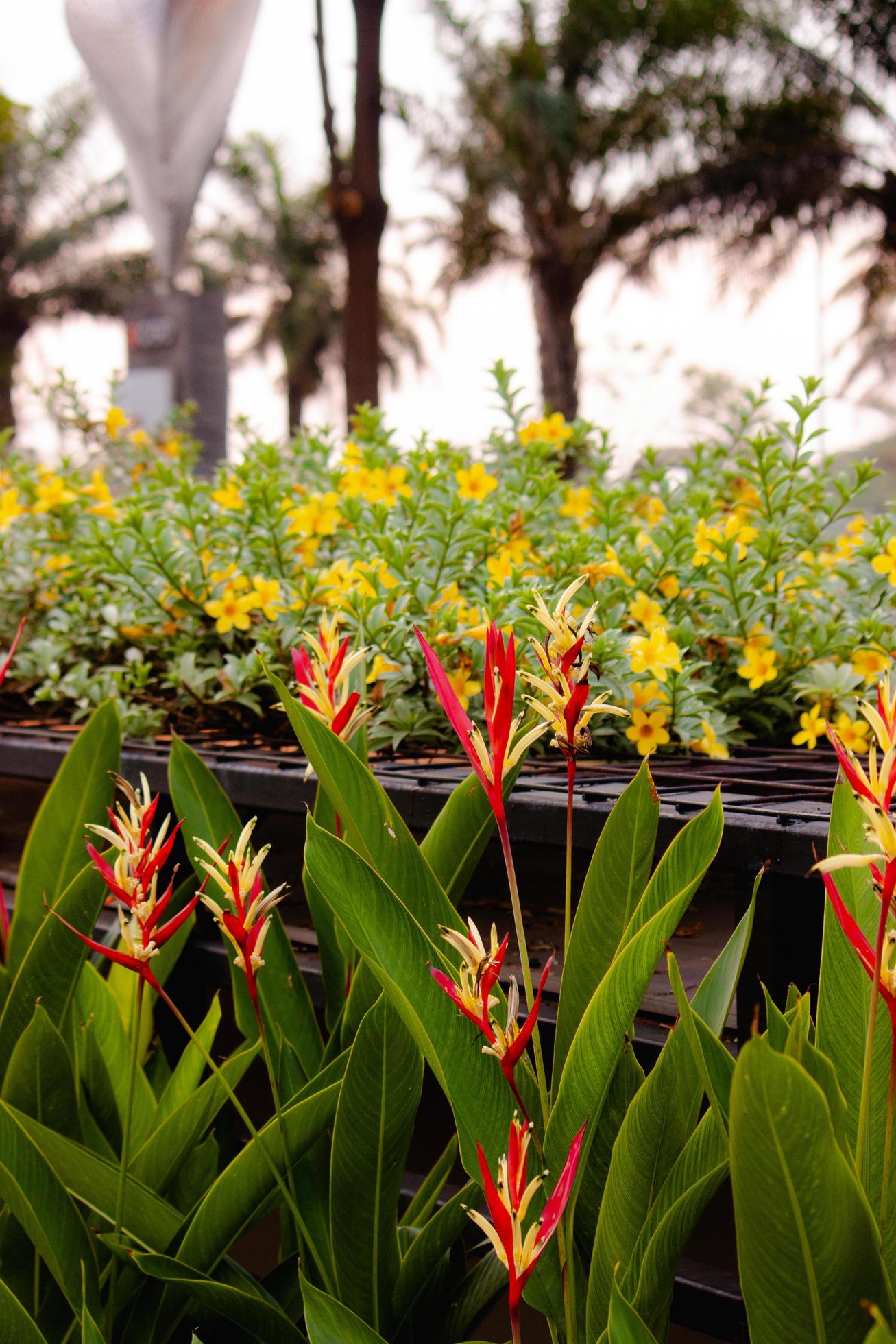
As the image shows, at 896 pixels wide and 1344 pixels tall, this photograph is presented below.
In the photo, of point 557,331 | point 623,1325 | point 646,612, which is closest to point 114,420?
point 646,612

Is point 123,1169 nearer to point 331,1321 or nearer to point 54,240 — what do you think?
point 331,1321

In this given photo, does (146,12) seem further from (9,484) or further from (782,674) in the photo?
(782,674)

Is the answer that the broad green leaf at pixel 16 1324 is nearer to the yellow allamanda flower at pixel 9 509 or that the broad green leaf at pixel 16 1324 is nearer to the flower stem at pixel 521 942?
the flower stem at pixel 521 942

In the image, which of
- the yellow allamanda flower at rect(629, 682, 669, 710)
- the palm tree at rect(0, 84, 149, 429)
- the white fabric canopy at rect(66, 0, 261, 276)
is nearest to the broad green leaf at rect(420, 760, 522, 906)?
the yellow allamanda flower at rect(629, 682, 669, 710)

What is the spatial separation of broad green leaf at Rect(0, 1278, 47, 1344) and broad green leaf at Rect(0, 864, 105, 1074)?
0.32 m

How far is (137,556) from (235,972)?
3.98 ft

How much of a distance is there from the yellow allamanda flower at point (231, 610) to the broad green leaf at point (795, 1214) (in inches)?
65.3

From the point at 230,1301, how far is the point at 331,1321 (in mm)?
179

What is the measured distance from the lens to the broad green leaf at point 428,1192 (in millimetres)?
1370

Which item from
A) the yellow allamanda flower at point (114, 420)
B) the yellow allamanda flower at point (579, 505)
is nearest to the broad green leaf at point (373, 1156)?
the yellow allamanda flower at point (579, 505)

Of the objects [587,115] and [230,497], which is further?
[587,115]

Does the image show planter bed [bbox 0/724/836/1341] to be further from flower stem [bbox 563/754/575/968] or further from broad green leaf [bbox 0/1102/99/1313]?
broad green leaf [bbox 0/1102/99/1313]

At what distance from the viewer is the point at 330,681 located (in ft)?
3.87

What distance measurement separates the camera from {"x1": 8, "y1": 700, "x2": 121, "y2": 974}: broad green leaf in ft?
4.96
